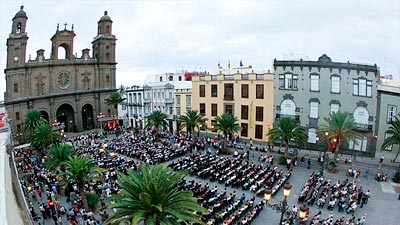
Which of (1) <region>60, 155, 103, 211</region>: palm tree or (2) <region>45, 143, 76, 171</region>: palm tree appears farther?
(2) <region>45, 143, 76, 171</region>: palm tree

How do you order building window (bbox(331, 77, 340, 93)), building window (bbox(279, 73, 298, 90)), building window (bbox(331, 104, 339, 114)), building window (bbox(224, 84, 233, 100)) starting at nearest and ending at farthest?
building window (bbox(331, 77, 340, 93)) → building window (bbox(331, 104, 339, 114)) → building window (bbox(279, 73, 298, 90)) → building window (bbox(224, 84, 233, 100))

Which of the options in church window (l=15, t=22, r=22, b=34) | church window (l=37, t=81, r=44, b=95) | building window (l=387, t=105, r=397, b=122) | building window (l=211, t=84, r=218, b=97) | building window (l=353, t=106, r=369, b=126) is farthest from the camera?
church window (l=37, t=81, r=44, b=95)

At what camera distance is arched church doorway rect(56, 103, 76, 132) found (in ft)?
214

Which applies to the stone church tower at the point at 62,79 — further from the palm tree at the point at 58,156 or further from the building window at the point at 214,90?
the palm tree at the point at 58,156

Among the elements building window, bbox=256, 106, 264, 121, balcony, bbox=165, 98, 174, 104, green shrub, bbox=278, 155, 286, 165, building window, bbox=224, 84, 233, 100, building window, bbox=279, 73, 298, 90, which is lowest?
green shrub, bbox=278, 155, 286, 165

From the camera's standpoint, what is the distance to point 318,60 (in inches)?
1641

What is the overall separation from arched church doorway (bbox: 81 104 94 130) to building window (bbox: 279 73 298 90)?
42.2 m

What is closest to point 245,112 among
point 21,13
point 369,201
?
point 369,201

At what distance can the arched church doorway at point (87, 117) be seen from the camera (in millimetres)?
68625

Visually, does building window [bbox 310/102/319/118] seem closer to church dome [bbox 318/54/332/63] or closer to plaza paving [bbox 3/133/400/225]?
church dome [bbox 318/54/332/63]

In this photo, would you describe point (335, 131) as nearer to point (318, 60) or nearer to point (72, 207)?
point (318, 60)

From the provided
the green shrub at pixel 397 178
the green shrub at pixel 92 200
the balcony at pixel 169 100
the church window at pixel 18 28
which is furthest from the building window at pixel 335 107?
the church window at pixel 18 28

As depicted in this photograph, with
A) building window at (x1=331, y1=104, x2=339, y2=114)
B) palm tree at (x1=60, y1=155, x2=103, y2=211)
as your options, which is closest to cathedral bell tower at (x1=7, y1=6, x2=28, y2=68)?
palm tree at (x1=60, y1=155, x2=103, y2=211)

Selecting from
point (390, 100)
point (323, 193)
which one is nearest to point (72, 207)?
point (323, 193)
